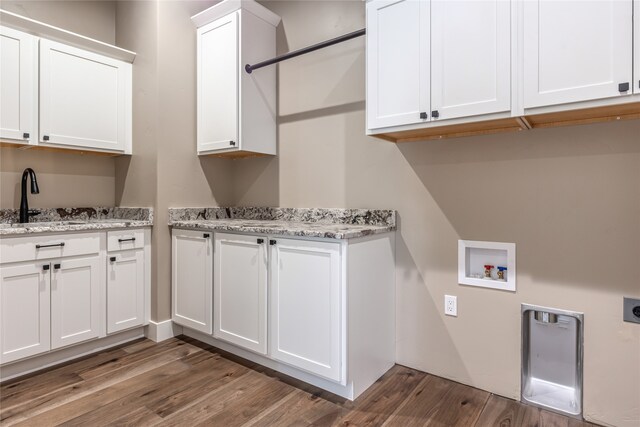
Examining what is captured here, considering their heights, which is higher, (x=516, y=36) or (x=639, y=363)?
(x=516, y=36)

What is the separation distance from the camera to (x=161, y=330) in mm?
2768

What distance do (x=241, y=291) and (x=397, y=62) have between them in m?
1.62

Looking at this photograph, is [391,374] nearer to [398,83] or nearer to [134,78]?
[398,83]

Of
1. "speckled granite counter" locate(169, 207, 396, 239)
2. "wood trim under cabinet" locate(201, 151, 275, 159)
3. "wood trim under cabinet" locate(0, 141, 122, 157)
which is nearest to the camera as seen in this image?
"speckled granite counter" locate(169, 207, 396, 239)

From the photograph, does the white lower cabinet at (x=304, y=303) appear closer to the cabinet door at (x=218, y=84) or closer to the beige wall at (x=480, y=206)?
the beige wall at (x=480, y=206)

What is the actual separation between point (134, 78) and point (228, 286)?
1844 mm

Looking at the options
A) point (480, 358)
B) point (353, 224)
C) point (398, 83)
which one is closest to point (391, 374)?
point (480, 358)

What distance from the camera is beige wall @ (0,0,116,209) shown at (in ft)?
8.46

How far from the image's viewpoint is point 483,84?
1.66m

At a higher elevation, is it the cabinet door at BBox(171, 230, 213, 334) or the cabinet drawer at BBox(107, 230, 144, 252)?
the cabinet drawer at BBox(107, 230, 144, 252)

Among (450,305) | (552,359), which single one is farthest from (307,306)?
(552,359)

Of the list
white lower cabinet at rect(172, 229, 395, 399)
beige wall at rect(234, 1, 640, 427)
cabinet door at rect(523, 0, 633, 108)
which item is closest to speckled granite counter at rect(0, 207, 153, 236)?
white lower cabinet at rect(172, 229, 395, 399)

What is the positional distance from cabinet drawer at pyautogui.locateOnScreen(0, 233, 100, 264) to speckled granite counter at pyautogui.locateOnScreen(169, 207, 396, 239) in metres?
0.56

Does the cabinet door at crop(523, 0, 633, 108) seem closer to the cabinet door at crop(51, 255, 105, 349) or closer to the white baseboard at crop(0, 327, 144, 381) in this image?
the cabinet door at crop(51, 255, 105, 349)
